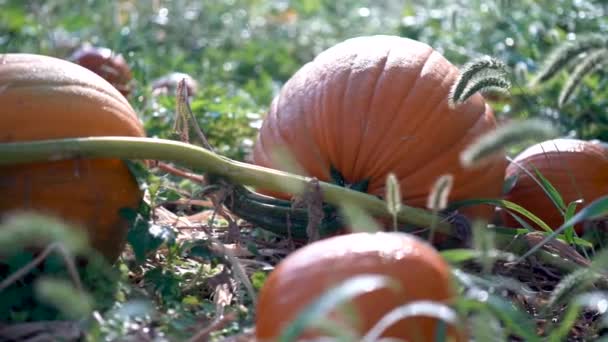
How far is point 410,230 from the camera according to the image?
266 cm

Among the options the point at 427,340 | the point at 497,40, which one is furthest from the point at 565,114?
the point at 427,340

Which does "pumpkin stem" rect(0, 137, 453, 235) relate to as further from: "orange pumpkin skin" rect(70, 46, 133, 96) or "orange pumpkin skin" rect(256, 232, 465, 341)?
"orange pumpkin skin" rect(70, 46, 133, 96)

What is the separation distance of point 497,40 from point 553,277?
2.23m

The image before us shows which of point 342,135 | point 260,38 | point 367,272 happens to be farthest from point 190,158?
point 260,38

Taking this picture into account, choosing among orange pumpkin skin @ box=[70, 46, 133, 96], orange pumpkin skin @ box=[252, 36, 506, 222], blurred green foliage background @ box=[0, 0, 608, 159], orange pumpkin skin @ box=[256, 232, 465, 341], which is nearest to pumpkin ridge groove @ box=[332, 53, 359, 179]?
orange pumpkin skin @ box=[252, 36, 506, 222]

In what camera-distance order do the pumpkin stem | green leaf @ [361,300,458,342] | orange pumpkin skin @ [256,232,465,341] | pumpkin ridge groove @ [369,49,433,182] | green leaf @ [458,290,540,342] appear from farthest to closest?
pumpkin ridge groove @ [369,49,433,182] → the pumpkin stem → orange pumpkin skin @ [256,232,465,341] → green leaf @ [458,290,540,342] → green leaf @ [361,300,458,342]

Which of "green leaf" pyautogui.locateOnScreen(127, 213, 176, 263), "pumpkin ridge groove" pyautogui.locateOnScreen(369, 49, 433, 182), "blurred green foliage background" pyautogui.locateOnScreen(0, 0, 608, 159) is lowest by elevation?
"blurred green foliage background" pyautogui.locateOnScreen(0, 0, 608, 159)

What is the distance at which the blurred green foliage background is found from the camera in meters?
4.04

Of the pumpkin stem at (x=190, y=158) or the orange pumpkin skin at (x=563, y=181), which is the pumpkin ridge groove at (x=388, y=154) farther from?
the orange pumpkin skin at (x=563, y=181)

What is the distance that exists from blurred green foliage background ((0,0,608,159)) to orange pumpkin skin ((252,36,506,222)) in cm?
21

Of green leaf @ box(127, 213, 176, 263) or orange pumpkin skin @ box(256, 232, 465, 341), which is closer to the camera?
orange pumpkin skin @ box(256, 232, 465, 341)

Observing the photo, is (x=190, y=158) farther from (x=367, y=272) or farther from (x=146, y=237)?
(x=367, y=272)

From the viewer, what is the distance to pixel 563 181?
10.3 feet

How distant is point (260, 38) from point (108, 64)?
2371mm
